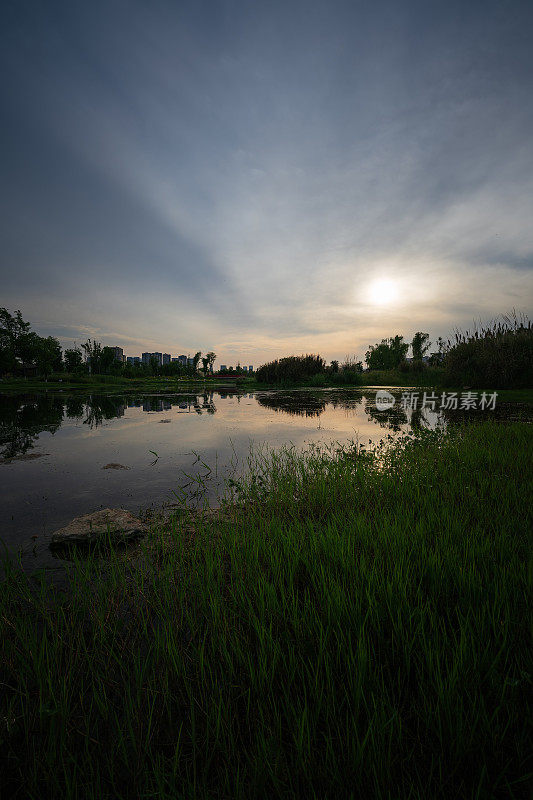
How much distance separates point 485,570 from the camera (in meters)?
2.01

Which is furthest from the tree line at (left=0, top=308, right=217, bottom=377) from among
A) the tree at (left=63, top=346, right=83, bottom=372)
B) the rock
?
the rock

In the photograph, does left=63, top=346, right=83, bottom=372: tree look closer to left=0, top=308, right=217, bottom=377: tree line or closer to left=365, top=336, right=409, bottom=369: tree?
left=0, top=308, right=217, bottom=377: tree line

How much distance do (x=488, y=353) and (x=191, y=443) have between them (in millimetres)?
17263

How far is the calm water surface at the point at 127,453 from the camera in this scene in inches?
149

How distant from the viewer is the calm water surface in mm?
3775

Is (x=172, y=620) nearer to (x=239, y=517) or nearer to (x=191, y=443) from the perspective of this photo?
(x=239, y=517)

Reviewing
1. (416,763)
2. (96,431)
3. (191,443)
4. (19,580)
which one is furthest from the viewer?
(96,431)

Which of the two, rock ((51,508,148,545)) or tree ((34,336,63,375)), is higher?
tree ((34,336,63,375))

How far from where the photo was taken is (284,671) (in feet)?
4.91

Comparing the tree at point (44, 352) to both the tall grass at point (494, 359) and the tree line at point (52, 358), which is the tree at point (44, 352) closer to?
the tree line at point (52, 358)

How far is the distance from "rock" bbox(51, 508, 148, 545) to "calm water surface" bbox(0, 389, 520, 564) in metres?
Answer: 0.21

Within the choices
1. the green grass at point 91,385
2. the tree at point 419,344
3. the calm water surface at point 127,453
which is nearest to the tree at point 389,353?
the tree at point 419,344

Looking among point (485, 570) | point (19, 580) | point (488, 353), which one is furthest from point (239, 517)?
point (488, 353)

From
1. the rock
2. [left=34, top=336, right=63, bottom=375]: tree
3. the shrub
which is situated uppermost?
[left=34, top=336, right=63, bottom=375]: tree
